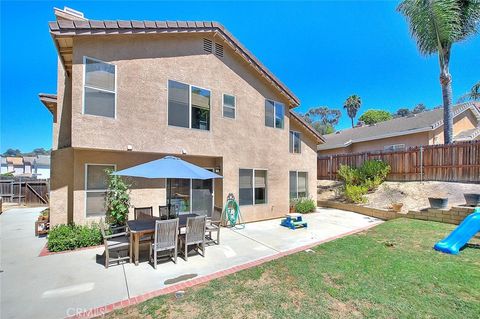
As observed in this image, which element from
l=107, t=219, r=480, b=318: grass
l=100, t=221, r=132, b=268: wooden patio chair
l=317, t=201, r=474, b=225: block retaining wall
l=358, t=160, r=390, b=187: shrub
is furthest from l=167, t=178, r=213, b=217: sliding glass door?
l=358, t=160, r=390, b=187: shrub

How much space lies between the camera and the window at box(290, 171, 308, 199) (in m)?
13.7

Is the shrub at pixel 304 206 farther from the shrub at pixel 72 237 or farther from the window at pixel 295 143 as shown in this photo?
the shrub at pixel 72 237

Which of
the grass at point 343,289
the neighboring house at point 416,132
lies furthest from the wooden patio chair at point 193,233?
the neighboring house at point 416,132

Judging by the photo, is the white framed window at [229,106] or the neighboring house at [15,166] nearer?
the white framed window at [229,106]

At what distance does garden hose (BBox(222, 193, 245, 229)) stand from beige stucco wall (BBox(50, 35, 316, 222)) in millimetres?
374

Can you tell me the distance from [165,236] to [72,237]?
11.7 feet

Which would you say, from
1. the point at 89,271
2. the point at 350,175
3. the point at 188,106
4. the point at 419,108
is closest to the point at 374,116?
the point at 350,175

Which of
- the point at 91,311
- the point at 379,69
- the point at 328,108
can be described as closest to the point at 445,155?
the point at 379,69

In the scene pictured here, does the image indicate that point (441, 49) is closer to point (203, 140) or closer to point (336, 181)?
point (336, 181)

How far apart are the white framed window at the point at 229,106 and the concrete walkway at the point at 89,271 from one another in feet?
17.7

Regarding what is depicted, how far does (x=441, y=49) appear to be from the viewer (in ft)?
46.6

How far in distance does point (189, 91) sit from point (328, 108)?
69156mm

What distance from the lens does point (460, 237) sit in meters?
6.91

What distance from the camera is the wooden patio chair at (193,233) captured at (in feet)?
21.1
